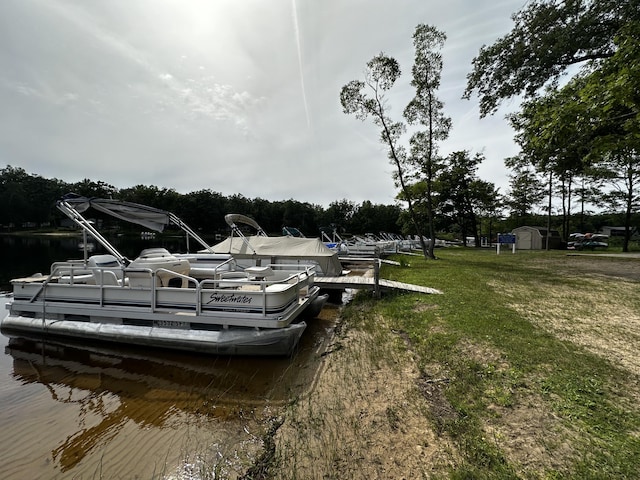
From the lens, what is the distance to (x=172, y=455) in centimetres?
331

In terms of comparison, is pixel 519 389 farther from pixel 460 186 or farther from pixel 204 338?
pixel 460 186

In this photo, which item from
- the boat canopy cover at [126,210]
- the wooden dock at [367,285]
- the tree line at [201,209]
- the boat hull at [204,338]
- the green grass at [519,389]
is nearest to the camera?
the green grass at [519,389]

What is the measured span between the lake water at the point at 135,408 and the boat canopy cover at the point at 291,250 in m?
5.40

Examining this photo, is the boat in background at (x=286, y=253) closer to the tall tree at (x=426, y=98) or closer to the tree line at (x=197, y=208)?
the tall tree at (x=426, y=98)

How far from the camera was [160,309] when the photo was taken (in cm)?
600

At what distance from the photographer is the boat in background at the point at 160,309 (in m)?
5.59

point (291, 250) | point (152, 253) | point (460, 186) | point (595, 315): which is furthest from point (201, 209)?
point (595, 315)

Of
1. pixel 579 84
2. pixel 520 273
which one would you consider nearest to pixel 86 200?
pixel 579 84

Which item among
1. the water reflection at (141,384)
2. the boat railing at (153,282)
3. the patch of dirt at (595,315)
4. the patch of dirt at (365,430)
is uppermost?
the boat railing at (153,282)

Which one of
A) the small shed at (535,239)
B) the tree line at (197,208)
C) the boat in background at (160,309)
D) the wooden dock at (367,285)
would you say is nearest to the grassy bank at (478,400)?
the boat in background at (160,309)

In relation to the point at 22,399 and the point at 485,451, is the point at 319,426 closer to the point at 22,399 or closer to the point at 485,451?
the point at 485,451

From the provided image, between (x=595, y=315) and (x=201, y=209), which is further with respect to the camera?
→ (x=201, y=209)

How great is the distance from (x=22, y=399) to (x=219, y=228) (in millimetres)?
73261

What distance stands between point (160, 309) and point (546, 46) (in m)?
Answer: 15.7
